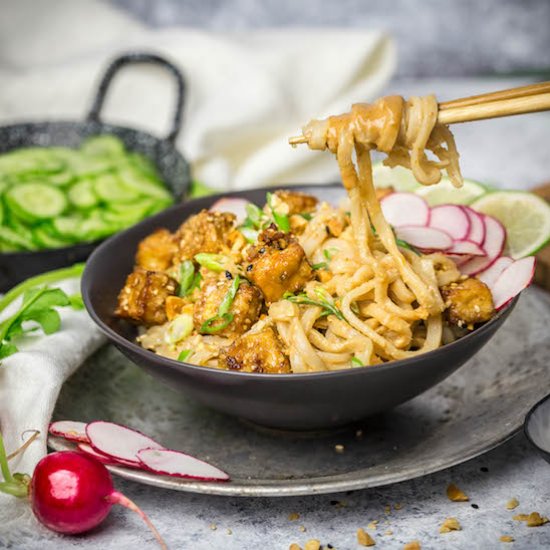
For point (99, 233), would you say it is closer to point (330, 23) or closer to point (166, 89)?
point (166, 89)

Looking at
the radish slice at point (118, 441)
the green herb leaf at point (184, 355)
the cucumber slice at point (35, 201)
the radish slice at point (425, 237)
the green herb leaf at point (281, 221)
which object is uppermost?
the radish slice at point (425, 237)

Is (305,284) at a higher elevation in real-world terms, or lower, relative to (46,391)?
higher

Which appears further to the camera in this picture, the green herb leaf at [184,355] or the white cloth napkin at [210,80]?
the white cloth napkin at [210,80]

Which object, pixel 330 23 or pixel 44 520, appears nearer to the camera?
pixel 44 520

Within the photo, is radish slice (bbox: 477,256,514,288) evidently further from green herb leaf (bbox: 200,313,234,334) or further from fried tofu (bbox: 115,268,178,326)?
fried tofu (bbox: 115,268,178,326)

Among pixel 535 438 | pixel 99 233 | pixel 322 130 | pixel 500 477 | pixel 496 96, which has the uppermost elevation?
pixel 496 96

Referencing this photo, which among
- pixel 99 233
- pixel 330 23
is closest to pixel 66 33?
pixel 330 23

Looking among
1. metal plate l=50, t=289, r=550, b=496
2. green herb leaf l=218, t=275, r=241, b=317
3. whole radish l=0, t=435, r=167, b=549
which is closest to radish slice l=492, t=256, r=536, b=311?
metal plate l=50, t=289, r=550, b=496

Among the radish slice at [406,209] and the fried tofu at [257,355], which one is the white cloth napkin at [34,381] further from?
the radish slice at [406,209]

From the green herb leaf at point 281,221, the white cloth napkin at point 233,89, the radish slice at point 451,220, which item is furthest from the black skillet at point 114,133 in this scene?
the radish slice at point 451,220
